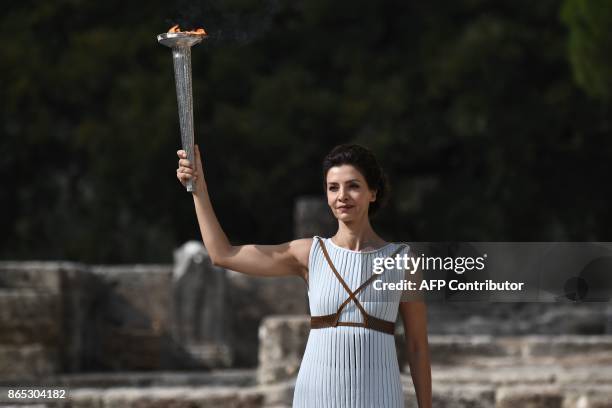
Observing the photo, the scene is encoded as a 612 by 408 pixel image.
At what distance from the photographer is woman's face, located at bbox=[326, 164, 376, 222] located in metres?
3.03

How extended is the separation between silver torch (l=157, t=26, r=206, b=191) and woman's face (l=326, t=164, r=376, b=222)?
0.35 meters

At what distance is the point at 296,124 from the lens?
20812 mm

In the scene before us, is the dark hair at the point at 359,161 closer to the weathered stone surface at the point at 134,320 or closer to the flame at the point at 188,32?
the flame at the point at 188,32

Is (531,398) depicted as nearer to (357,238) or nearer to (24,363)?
(357,238)

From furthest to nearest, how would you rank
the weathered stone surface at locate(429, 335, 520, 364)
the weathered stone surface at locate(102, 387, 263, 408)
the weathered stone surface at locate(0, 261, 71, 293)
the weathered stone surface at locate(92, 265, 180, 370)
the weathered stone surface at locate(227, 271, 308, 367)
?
the weathered stone surface at locate(227, 271, 308, 367)
the weathered stone surface at locate(92, 265, 180, 370)
the weathered stone surface at locate(0, 261, 71, 293)
the weathered stone surface at locate(429, 335, 520, 364)
the weathered stone surface at locate(102, 387, 263, 408)

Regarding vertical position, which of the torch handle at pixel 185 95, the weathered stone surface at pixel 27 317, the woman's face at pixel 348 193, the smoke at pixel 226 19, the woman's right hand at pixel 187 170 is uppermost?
the weathered stone surface at pixel 27 317


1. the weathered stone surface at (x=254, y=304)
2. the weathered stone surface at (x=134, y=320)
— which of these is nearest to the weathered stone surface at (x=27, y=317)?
the weathered stone surface at (x=134, y=320)

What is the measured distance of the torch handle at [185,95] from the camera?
117 inches

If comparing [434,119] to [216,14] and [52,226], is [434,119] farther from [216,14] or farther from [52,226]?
[216,14]

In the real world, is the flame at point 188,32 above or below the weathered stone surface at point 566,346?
above

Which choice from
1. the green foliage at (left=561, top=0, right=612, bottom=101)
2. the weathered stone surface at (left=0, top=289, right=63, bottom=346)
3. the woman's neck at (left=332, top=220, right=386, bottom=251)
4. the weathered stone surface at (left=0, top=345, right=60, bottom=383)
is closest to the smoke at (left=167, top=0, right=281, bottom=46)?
the woman's neck at (left=332, top=220, right=386, bottom=251)

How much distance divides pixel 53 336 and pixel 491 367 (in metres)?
4.87

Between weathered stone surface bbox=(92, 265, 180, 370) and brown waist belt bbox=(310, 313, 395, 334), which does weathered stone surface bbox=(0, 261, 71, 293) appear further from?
brown waist belt bbox=(310, 313, 395, 334)

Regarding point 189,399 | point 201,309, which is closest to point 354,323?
point 189,399
